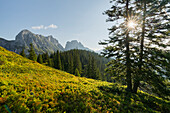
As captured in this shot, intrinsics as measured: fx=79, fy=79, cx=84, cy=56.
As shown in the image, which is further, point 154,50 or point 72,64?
point 72,64

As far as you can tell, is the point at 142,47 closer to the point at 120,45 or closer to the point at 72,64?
the point at 120,45

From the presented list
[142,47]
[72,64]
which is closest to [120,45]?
[142,47]

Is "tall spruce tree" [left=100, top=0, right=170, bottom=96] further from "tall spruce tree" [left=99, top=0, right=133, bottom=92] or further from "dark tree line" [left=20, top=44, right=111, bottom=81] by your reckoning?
"dark tree line" [left=20, top=44, right=111, bottom=81]

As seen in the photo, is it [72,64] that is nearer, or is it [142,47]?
[142,47]

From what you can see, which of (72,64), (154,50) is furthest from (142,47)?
(72,64)

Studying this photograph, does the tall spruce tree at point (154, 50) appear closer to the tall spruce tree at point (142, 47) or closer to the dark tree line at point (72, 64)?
the tall spruce tree at point (142, 47)

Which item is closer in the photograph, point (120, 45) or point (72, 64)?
point (120, 45)

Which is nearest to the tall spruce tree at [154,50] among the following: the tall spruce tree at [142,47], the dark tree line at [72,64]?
the tall spruce tree at [142,47]

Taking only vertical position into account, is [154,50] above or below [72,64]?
above

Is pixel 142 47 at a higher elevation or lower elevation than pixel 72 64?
higher

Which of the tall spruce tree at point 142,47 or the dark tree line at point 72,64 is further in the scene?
the dark tree line at point 72,64

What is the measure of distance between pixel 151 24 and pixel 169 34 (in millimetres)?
2237

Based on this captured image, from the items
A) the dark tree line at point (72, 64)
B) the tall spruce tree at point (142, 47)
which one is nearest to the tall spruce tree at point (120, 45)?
the tall spruce tree at point (142, 47)

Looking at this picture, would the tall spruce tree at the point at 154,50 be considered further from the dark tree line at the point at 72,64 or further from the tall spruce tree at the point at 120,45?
the dark tree line at the point at 72,64
